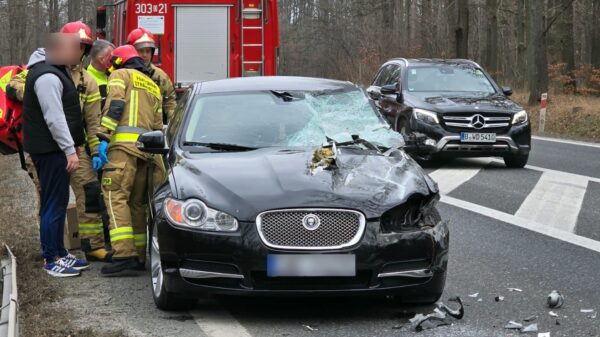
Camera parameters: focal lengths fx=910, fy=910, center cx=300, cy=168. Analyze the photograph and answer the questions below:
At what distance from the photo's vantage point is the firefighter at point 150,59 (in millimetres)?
7789

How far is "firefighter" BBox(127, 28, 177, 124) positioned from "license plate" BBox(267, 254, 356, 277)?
3.09m

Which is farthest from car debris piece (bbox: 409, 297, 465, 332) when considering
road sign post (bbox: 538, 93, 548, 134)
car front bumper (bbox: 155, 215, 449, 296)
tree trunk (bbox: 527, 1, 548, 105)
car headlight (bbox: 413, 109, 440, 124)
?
tree trunk (bbox: 527, 1, 548, 105)

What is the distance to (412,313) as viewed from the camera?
18.8 feet

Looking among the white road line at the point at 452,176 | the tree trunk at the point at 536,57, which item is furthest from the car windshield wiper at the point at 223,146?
the tree trunk at the point at 536,57

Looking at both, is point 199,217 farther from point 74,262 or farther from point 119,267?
point 74,262

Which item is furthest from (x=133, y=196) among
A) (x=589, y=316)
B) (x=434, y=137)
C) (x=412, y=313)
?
(x=434, y=137)

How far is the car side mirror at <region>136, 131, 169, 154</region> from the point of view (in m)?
6.43

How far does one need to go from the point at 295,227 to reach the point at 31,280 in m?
2.39

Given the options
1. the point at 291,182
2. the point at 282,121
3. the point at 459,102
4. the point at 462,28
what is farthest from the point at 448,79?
the point at 462,28

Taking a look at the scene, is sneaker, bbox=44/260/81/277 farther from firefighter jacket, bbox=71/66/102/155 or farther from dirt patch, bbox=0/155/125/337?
firefighter jacket, bbox=71/66/102/155

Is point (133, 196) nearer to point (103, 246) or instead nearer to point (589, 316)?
point (103, 246)

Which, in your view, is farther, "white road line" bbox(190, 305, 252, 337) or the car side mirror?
the car side mirror

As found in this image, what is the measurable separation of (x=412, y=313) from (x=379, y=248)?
650 mm

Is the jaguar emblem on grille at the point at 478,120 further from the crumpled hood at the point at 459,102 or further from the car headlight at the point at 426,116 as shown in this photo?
the car headlight at the point at 426,116
